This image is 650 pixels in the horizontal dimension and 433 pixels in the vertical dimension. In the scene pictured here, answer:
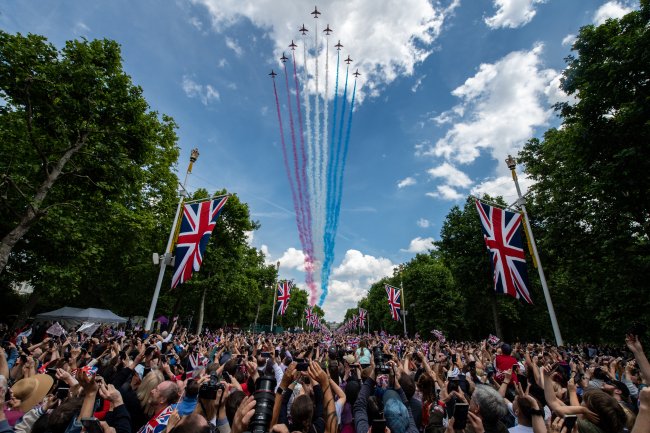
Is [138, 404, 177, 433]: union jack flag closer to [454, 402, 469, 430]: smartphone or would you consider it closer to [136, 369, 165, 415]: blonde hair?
[136, 369, 165, 415]: blonde hair

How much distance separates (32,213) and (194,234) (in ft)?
20.3

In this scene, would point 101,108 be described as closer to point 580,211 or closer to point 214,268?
point 214,268

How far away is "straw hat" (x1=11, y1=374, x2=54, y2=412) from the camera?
141 inches

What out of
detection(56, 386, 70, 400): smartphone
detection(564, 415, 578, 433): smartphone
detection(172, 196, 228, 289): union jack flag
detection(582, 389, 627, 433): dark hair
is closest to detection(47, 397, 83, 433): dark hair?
detection(56, 386, 70, 400): smartphone

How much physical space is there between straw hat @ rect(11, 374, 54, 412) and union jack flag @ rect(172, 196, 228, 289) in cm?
998

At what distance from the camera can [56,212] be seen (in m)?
14.4

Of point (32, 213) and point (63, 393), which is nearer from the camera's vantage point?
point (63, 393)

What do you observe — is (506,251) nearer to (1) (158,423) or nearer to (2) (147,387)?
(2) (147,387)

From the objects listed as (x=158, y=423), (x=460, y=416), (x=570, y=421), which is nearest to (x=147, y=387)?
(x=158, y=423)

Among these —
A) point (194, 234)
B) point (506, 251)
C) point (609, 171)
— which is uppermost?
point (609, 171)

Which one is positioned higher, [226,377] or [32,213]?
[32,213]

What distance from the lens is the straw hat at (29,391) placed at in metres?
3.58

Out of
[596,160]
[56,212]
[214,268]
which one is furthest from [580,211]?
[214,268]

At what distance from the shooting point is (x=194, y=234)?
1440cm
